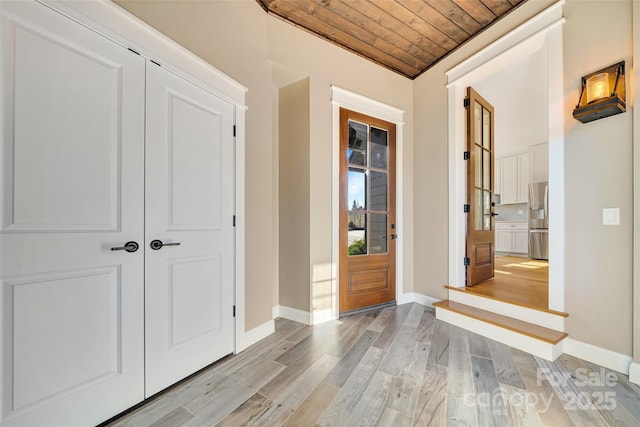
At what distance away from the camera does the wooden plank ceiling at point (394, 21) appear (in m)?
2.35

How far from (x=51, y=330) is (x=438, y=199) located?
3.41 meters

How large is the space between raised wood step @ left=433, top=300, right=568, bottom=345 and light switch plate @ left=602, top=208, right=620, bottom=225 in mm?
917

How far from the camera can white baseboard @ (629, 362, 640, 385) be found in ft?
5.29

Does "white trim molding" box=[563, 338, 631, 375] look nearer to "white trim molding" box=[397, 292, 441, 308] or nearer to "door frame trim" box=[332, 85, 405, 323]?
"white trim molding" box=[397, 292, 441, 308]

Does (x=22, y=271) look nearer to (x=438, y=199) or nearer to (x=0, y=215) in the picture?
(x=0, y=215)

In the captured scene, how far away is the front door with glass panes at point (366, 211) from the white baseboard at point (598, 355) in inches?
63.7

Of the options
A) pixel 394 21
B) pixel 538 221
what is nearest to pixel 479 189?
pixel 394 21

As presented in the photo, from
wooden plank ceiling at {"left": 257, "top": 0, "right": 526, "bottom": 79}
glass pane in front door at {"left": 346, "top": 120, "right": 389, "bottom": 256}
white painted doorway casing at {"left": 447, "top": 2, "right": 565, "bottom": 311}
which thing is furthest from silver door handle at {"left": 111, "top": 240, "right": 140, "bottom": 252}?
white painted doorway casing at {"left": 447, "top": 2, "right": 565, "bottom": 311}

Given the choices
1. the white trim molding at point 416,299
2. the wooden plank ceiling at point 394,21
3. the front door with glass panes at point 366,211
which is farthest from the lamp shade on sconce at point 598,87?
the white trim molding at point 416,299

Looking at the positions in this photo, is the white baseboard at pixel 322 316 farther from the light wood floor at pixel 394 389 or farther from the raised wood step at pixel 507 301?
the raised wood step at pixel 507 301

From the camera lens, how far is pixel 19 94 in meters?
1.08

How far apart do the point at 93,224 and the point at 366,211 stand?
2441mm

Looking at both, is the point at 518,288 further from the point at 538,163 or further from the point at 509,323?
the point at 538,163

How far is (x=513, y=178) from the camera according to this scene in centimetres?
613
